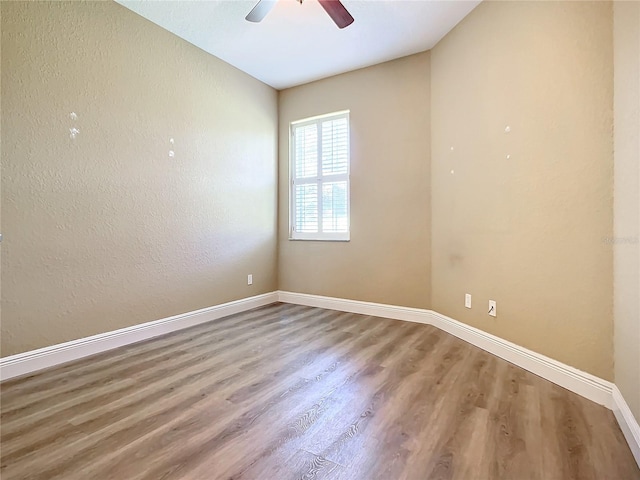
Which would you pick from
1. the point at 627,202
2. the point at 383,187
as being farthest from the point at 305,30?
the point at 627,202

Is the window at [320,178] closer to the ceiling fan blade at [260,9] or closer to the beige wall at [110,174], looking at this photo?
the beige wall at [110,174]

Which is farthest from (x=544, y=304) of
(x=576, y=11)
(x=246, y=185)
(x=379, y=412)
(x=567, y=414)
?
(x=246, y=185)

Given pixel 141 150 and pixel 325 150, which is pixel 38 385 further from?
pixel 325 150

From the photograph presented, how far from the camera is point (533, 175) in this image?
2.15 meters

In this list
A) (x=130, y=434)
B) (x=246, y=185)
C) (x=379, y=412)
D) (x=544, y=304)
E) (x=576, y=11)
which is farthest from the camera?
(x=246, y=185)

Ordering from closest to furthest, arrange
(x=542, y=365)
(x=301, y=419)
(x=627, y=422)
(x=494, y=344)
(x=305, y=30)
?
(x=627, y=422) < (x=301, y=419) < (x=542, y=365) < (x=494, y=344) < (x=305, y=30)

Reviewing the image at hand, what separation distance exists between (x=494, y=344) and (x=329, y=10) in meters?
2.75

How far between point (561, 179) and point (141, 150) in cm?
320

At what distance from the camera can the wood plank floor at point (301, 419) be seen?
49.8 inches

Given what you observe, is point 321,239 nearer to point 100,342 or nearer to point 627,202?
point 100,342

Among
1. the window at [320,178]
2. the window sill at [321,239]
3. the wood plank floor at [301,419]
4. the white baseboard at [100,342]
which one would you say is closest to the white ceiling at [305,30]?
the window at [320,178]

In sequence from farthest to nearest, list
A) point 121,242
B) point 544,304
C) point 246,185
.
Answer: point 246,185 → point 121,242 → point 544,304

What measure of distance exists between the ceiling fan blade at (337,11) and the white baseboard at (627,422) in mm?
2791

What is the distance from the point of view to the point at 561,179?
198 centimetres
